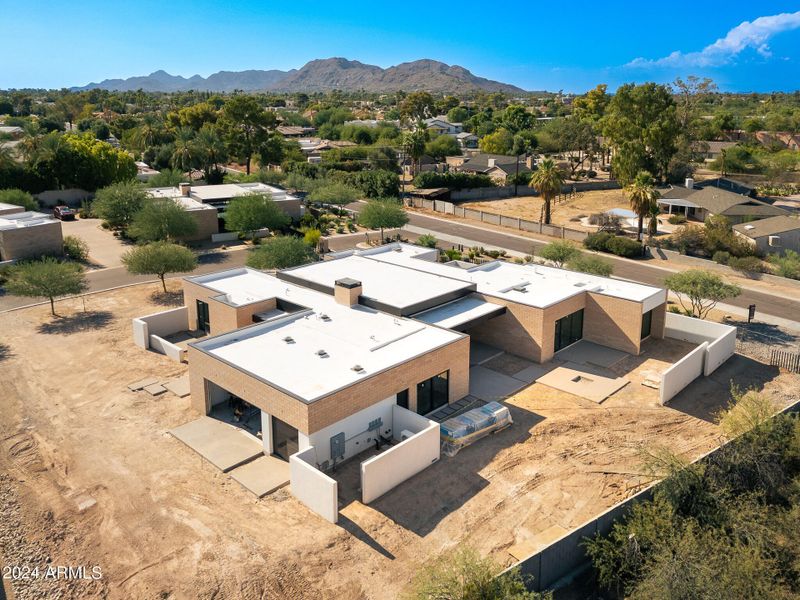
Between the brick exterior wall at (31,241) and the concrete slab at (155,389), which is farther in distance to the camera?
the brick exterior wall at (31,241)

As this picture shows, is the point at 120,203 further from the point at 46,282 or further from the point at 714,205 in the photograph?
the point at 714,205

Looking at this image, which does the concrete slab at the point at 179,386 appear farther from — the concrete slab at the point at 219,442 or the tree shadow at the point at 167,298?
the tree shadow at the point at 167,298

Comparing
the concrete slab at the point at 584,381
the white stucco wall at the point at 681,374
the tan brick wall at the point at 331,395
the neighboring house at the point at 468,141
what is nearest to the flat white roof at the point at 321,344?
the tan brick wall at the point at 331,395

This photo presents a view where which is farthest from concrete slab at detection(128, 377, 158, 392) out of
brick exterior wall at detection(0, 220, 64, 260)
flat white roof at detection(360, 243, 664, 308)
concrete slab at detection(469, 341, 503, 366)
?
brick exterior wall at detection(0, 220, 64, 260)

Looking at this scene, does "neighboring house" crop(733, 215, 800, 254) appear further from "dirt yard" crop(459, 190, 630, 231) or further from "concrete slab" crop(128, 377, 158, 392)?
"concrete slab" crop(128, 377, 158, 392)

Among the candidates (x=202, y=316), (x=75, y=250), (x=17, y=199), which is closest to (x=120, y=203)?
(x=75, y=250)

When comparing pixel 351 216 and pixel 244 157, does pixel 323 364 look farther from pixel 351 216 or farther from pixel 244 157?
pixel 244 157
